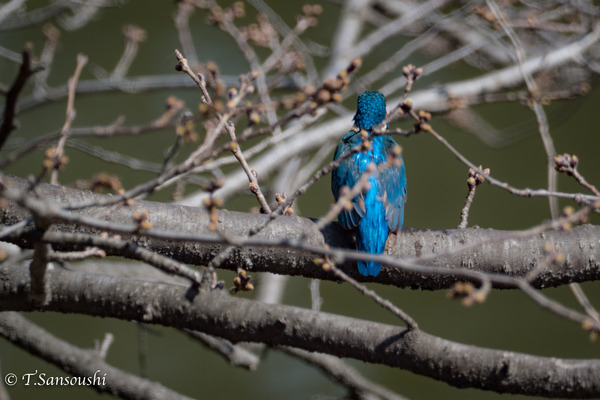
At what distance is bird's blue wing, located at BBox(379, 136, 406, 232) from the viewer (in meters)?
2.03

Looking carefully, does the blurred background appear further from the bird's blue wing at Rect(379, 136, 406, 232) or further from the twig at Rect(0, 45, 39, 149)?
the twig at Rect(0, 45, 39, 149)

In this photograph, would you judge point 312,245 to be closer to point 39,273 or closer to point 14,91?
point 39,273

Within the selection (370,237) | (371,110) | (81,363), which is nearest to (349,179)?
(370,237)

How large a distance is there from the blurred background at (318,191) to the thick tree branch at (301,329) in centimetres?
345

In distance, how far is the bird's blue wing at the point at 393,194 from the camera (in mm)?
2031

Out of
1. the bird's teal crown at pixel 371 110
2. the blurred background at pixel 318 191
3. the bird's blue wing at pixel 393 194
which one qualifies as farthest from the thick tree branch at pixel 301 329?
the blurred background at pixel 318 191

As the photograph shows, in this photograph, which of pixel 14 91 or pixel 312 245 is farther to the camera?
pixel 312 245

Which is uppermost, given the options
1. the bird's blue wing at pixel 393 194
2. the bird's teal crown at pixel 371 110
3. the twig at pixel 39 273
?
the bird's teal crown at pixel 371 110

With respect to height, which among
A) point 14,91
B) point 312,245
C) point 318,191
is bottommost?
point 14,91

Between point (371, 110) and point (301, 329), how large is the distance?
1.35 meters

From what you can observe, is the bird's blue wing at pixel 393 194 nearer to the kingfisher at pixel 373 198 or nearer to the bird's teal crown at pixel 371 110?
the kingfisher at pixel 373 198

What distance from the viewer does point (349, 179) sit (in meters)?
2.26

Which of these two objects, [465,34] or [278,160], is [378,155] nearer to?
[278,160]

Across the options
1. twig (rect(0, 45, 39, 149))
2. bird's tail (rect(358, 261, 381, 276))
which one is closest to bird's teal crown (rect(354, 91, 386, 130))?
bird's tail (rect(358, 261, 381, 276))
